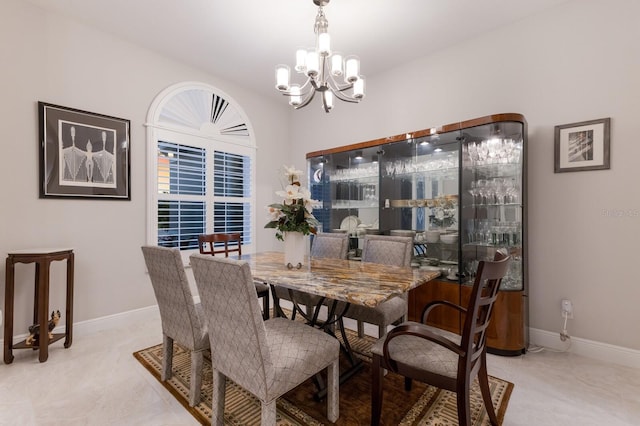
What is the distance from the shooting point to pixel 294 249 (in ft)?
7.05

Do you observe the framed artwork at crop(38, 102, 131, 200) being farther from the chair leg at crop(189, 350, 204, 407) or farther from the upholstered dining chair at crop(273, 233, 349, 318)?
the chair leg at crop(189, 350, 204, 407)

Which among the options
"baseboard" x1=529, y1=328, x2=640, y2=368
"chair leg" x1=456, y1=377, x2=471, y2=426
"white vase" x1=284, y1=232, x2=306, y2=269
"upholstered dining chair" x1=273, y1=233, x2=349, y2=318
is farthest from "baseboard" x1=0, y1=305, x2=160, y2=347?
"baseboard" x1=529, y1=328, x2=640, y2=368

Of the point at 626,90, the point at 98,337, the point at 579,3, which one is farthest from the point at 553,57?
the point at 98,337

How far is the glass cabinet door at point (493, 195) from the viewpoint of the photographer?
2.54 metres

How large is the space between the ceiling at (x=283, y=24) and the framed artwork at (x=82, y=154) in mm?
930

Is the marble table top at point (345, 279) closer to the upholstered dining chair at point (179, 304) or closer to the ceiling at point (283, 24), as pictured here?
the upholstered dining chair at point (179, 304)

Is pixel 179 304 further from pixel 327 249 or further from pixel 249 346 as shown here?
pixel 327 249

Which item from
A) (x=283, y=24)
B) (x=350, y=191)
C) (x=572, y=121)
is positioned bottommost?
(x=350, y=191)

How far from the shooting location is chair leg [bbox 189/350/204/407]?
1.75 metres

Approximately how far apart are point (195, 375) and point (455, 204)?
254 cm

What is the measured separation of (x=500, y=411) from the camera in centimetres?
175

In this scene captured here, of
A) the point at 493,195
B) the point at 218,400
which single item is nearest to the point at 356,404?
the point at 218,400

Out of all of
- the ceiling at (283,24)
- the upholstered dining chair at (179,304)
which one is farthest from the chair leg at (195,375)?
the ceiling at (283,24)

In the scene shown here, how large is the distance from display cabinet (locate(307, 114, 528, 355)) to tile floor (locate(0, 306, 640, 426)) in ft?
1.13
